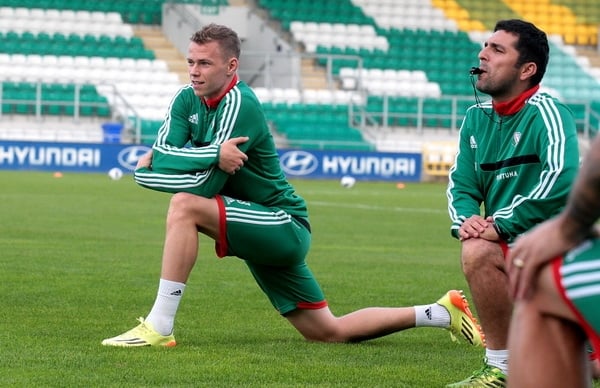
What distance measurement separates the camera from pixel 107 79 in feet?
114

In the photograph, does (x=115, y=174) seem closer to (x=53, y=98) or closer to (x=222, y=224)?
(x=53, y=98)

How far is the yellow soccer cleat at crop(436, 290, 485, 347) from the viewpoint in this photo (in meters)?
7.48

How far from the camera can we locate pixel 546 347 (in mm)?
3350

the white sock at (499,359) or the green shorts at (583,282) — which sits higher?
the green shorts at (583,282)

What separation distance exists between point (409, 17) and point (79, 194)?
2115 cm

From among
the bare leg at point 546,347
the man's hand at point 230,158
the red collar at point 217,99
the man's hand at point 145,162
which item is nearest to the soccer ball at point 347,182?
the man's hand at point 145,162

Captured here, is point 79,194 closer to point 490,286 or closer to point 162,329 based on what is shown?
point 162,329

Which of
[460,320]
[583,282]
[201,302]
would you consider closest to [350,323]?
[460,320]

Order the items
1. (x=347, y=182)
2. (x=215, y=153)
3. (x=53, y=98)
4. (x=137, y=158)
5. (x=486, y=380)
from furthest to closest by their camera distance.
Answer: (x=53, y=98)
(x=137, y=158)
(x=347, y=182)
(x=215, y=153)
(x=486, y=380)

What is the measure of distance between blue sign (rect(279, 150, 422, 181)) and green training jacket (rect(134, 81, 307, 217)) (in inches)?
954

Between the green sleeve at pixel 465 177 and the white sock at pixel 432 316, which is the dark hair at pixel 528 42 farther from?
the white sock at pixel 432 316

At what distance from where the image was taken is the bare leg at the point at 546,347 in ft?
10.9

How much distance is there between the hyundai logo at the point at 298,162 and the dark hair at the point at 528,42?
25.7 m

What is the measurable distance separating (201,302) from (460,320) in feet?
7.76
